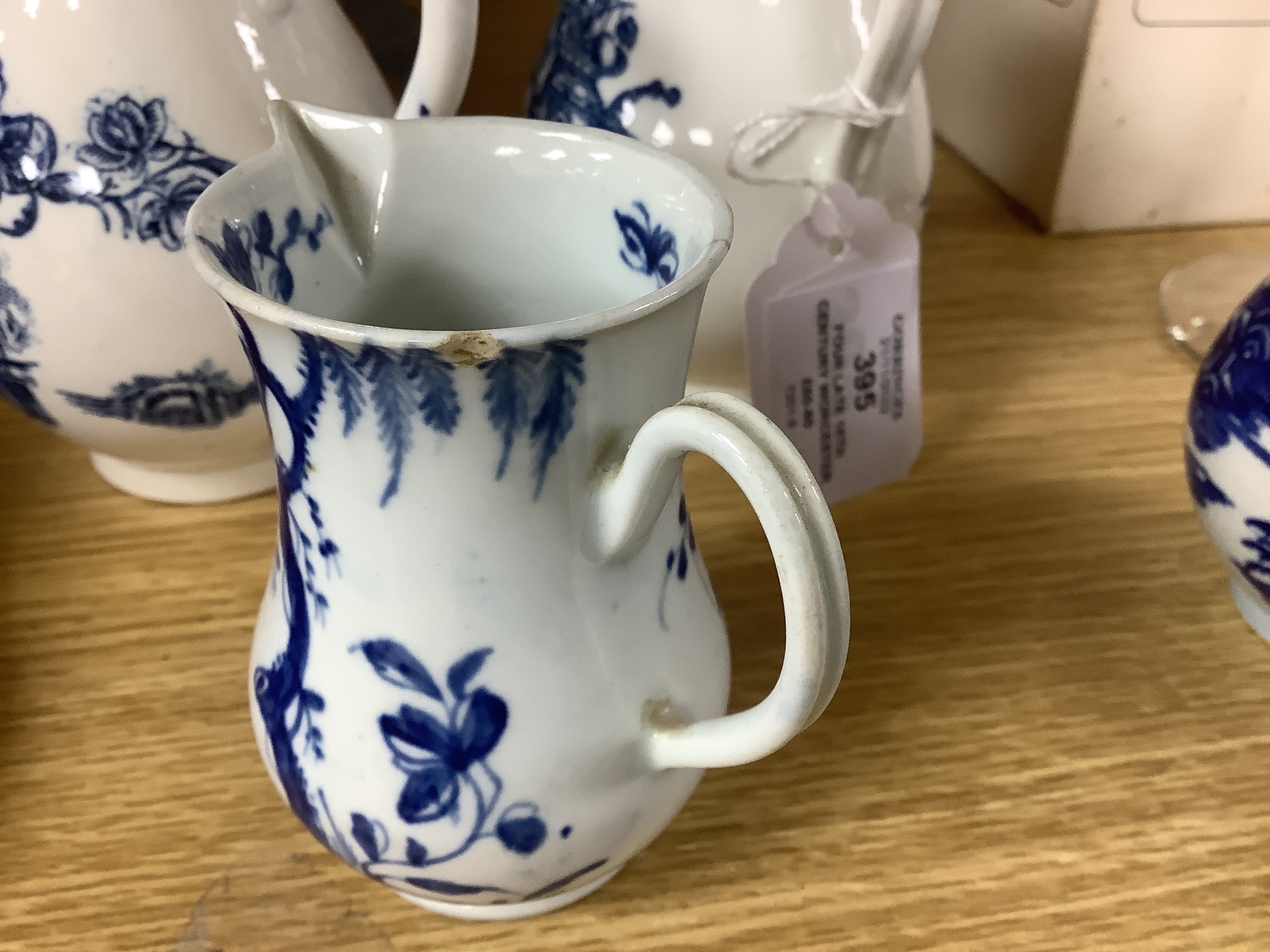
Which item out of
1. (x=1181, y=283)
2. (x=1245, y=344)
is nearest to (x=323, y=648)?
(x=1245, y=344)

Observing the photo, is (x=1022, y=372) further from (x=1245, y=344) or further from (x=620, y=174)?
(x=620, y=174)

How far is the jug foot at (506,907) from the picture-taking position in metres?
0.27

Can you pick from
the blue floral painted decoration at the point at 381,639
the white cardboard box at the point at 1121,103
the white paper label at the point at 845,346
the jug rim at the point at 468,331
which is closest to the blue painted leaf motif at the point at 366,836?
the blue floral painted decoration at the point at 381,639

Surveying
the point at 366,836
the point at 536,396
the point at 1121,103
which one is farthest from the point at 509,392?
the point at 1121,103

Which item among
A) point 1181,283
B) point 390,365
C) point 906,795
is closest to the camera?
point 390,365

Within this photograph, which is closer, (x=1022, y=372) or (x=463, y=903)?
(x=463, y=903)

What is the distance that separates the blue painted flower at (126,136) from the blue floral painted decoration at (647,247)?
16 centimetres

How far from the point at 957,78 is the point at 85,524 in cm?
51

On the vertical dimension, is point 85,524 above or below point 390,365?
below

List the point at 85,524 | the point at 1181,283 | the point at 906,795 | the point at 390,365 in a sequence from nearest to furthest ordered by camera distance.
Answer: the point at 390,365 < the point at 906,795 < the point at 85,524 < the point at 1181,283

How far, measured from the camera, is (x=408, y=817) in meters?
0.24

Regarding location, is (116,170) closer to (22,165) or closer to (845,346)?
(22,165)

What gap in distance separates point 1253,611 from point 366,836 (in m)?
0.29

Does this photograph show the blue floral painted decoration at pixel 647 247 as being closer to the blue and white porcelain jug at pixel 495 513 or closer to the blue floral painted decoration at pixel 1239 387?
the blue and white porcelain jug at pixel 495 513
